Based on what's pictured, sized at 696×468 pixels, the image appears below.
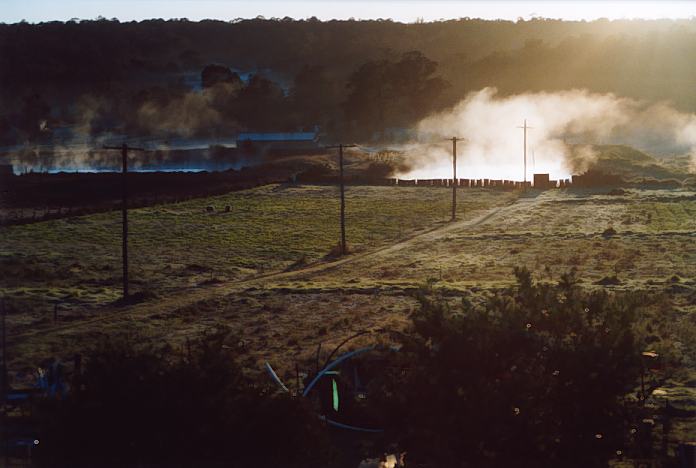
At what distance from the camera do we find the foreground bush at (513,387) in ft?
59.5

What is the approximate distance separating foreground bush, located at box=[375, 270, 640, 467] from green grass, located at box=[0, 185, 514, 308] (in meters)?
21.2

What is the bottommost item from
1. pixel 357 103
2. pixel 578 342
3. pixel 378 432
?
pixel 378 432

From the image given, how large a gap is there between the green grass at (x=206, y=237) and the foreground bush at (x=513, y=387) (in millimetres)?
21194

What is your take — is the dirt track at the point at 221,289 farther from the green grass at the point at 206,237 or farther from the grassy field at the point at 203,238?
the green grass at the point at 206,237

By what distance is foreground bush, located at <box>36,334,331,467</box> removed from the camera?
59.7ft

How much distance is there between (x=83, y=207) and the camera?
214ft

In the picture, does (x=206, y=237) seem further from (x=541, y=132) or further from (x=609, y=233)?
(x=541, y=132)

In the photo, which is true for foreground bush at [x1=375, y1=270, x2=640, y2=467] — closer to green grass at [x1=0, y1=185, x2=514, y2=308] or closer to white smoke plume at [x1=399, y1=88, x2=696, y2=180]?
green grass at [x1=0, y1=185, x2=514, y2=308]

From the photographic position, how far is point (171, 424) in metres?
18.4

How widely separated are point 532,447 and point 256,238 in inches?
1460

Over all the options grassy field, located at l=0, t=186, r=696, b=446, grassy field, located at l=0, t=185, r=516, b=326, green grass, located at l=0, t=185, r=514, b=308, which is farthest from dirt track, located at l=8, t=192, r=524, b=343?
Answer: green grass, located at l=0, t=185, r=514, b=308

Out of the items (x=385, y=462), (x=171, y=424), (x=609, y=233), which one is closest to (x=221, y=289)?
(x=385, y=462)

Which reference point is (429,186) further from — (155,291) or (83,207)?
(155,291)

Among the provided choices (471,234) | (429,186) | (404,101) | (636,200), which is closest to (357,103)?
(404,101)
